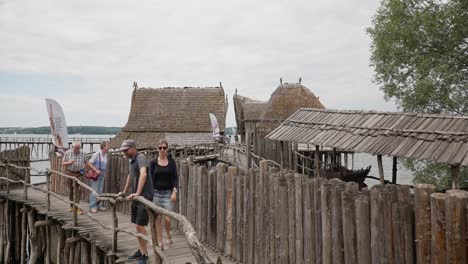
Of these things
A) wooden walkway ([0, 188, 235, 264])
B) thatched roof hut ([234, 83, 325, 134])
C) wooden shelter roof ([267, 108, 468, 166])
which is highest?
thatched roof hut ([234, 83, 325, 134])

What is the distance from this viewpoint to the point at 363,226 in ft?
15.4

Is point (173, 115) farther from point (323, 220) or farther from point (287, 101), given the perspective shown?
point (323, 220)

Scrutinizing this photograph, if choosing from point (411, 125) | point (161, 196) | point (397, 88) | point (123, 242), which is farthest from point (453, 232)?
point (397, 88)

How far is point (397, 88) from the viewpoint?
19797 mm

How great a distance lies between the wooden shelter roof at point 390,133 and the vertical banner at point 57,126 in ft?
25.4

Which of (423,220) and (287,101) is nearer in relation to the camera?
(423,220)

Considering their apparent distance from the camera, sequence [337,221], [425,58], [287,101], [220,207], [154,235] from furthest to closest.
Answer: [287,101] < [425,58] < [220,207] < [154,235] < [337,221]

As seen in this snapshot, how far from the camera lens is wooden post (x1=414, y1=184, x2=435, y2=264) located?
4.05 metres

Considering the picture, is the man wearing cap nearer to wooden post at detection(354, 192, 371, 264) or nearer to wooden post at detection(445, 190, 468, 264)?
wooden post at detection(354, 192, 371, 264)

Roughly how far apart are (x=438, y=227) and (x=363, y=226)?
0.92 m

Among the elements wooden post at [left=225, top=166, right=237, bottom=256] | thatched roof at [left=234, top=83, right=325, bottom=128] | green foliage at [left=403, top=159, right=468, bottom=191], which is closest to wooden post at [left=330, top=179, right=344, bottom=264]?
wooden post at [left=225, top=166, right=237, bottom=256]

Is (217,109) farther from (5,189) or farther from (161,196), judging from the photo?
(161,196)

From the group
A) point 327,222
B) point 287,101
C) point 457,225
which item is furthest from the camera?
point 287,101

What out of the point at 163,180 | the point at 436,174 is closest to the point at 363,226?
the point at 163,180
